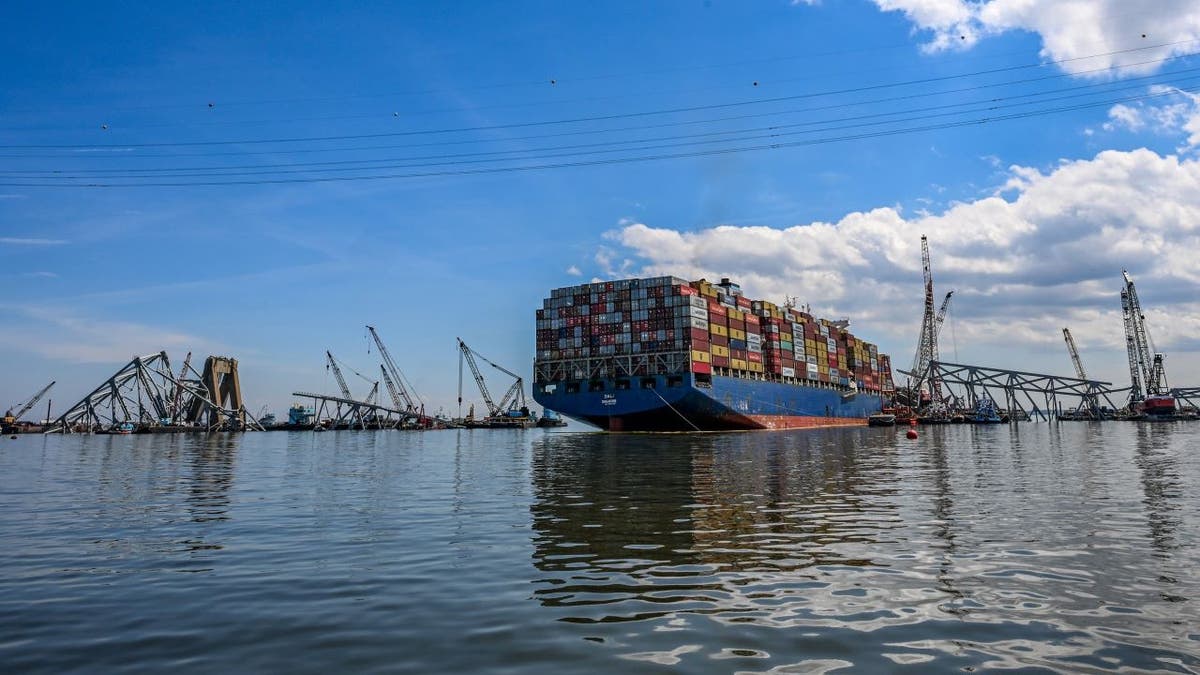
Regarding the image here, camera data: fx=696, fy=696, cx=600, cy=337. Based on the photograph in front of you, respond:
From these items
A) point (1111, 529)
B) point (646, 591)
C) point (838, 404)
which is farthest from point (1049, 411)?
point (646, 591)

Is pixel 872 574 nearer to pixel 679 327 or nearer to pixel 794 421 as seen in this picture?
pixel 679 327

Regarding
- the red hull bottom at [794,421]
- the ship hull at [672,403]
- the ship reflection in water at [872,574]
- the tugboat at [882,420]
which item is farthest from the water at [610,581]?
the tugboat at [882,420]

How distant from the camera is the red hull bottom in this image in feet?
385

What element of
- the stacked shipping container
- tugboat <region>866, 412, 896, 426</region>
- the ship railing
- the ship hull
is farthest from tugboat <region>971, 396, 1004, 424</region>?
the ship railing

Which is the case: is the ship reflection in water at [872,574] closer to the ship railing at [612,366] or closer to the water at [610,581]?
the water at [610,581]

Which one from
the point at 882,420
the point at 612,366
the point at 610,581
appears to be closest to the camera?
the point at 610,581

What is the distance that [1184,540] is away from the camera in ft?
54.6

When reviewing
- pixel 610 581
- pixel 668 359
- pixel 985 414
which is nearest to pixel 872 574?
pixel 610 581

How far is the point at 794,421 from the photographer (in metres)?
133

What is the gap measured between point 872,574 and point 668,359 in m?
95.4

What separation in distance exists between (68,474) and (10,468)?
1162 centimetres

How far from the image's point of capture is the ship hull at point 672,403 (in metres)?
104

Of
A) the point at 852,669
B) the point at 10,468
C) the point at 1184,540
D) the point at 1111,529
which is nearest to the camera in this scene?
the point at 852,669

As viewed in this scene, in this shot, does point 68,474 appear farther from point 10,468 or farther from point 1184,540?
point 1184,540
